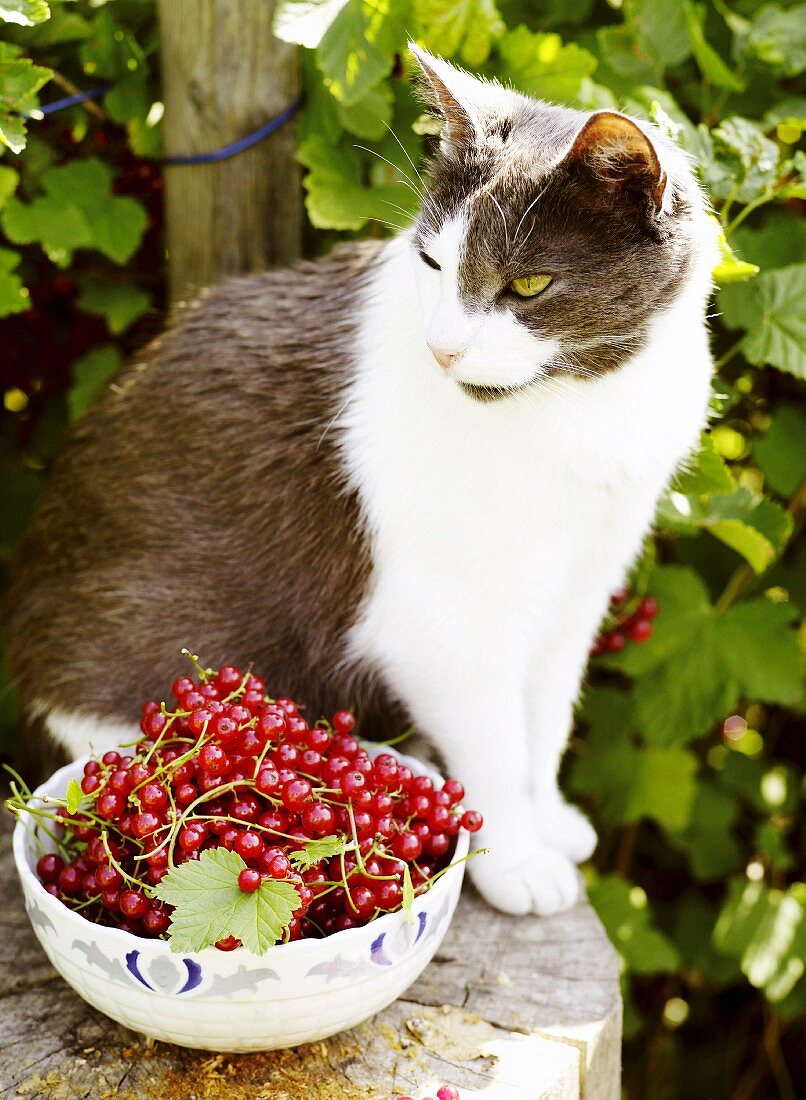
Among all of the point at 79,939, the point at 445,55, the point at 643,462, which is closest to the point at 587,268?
the point at 643,462

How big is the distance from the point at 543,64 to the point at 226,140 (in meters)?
0.47

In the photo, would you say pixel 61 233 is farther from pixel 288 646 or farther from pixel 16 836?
pixel 16 836

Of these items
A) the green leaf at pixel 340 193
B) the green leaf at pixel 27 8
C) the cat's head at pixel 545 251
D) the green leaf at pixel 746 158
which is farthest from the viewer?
the green leaf at pixel 340 193

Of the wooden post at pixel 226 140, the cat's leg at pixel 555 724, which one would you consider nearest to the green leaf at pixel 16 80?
the wooden post at pixel 226 140

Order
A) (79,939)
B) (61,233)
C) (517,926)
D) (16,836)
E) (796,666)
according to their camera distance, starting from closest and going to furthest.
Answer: (79,939), (16,836), (517,926), (61,233), (796,666)

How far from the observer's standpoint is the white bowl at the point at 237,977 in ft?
3.32

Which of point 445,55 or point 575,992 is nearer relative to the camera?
point 575,992

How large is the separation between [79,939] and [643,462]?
775 mm

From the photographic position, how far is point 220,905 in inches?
38.1

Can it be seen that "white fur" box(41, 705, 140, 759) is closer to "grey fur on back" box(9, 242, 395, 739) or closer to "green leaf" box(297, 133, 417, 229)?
"grey fur on back" box(9, 242, 395, 739)

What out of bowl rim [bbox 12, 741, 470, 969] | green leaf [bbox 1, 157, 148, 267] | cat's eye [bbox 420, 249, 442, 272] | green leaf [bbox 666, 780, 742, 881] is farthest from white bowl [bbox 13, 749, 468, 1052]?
green leaf [bbox 666, 780, 742, 881]

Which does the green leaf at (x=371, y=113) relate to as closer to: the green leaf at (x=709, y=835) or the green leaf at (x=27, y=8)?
the green leaf at (x=27, y=8)

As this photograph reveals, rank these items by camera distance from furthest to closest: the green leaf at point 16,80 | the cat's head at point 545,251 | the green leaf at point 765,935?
the green leaf at point 765,935 → the green leaf at point 16,80 → the cat's head at point 545,251

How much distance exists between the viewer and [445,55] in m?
1.48
